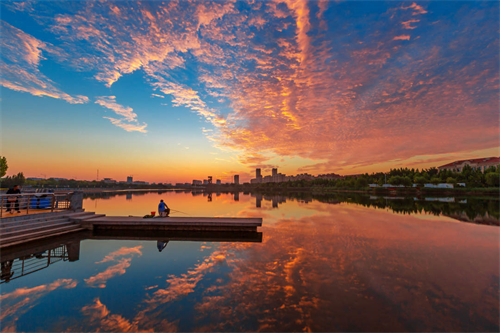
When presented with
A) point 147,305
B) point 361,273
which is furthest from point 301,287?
point 147,305

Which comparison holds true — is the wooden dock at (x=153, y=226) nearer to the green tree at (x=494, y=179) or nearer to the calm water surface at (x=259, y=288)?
the calm water surface at (x=259, y=288)

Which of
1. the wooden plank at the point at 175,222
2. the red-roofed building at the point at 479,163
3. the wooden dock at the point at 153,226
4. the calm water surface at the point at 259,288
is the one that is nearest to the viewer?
the calm water surface at the point at 259,288

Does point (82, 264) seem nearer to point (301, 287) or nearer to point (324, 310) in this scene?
point (301, 287)

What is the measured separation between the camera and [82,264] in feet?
37.4

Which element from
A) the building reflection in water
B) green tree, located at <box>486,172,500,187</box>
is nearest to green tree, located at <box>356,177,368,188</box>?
green tree, located at <box>486,172,500,187</box>

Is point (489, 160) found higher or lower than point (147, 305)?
higher

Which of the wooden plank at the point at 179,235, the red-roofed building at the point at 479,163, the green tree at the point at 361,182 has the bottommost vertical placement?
the wooden plank at the point at 179,235

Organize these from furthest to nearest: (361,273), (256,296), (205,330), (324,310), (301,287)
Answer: (361,273) → (301,287) → (256,296) → (324,310) → (205,330)

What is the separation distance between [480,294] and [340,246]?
681 cm

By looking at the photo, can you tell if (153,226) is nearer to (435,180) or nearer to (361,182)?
(435,180)

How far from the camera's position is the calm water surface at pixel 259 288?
21.1 ft

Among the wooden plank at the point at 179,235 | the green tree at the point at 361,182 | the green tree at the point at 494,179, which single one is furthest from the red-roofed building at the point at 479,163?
the wooden plank at the point at 179,235

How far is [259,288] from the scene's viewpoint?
8469mm

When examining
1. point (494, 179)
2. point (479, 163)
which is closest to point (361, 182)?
point (494, 179)
